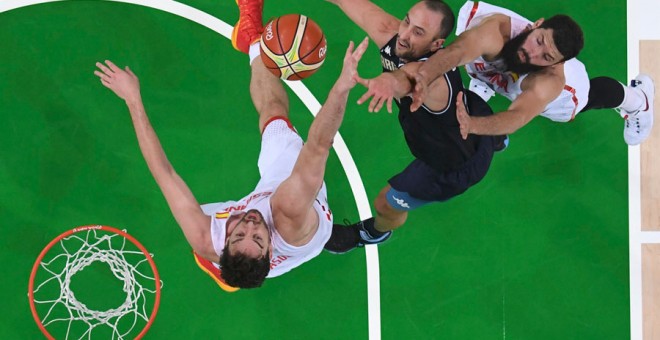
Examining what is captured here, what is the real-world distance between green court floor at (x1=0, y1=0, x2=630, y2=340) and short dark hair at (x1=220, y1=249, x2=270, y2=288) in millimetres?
1786

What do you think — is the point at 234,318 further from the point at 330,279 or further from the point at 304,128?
the point at 304,128

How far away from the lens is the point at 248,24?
580 centimetres

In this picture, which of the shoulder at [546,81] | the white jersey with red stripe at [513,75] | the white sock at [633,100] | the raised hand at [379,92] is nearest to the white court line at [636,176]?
the white sock at [633,100]

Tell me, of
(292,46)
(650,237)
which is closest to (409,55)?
(292,46)

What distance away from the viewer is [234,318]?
619 centimetres

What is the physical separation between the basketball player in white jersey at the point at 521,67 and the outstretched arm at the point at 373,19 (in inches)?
20.3

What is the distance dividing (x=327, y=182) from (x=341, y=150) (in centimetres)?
32

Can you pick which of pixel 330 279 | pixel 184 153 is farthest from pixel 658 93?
pixel 184 153

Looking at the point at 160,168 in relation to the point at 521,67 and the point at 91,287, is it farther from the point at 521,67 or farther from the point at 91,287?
the point at 521,67

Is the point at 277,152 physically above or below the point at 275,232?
above

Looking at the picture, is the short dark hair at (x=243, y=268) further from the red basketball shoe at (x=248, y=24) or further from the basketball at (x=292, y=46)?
the red basketball shoe at (x=248, y=24)

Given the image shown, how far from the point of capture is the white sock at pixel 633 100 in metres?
6.03

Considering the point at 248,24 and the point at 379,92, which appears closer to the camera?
the point at 379,92

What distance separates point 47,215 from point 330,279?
8.34 feet
